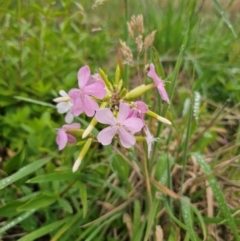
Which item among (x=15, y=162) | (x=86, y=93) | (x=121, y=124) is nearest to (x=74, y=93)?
(x=86, y=93)

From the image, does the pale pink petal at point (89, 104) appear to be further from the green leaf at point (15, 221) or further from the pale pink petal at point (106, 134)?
the green leaf at point (15, 221)

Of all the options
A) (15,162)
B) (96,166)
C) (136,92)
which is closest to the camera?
(136,92)

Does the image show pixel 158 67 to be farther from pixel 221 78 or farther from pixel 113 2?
pixel 113 2

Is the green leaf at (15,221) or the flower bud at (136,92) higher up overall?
the flower bud at (136,92)

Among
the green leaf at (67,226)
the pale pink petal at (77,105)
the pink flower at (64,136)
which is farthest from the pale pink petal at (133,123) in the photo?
the green leaf at (67,226)

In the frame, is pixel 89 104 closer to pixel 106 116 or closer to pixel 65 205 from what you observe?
pixel 106 116

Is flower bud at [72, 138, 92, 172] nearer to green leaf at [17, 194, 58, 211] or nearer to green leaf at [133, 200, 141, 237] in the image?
green leaf at [17, 194, 58, 211]

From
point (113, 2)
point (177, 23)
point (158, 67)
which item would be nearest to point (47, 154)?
point (158, 67)
